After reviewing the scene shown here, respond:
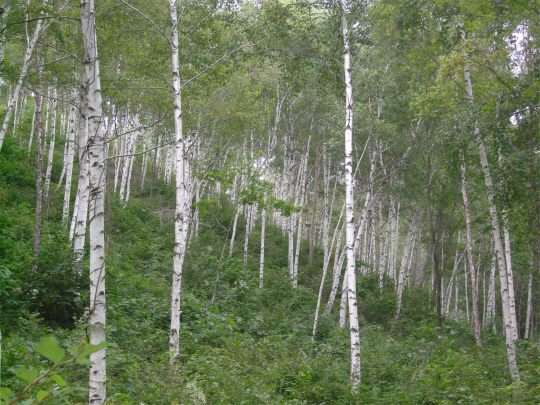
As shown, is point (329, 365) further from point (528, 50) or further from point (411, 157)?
point (411, 157)

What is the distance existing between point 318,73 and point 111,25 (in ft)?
16.4

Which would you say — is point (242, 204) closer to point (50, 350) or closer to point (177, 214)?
point (177, 214)

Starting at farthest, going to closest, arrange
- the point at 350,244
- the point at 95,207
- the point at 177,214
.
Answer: the point at 350,244, the point at 177,214, the point at 95,207

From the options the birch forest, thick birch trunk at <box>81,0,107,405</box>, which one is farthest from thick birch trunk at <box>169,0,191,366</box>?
thick birch trunk at <box>81,0,107,405</box>

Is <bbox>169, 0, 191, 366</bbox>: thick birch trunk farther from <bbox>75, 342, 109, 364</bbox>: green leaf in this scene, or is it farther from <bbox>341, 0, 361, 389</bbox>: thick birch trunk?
<bbox>75, 342, 109, 364</bbox>: green leaf

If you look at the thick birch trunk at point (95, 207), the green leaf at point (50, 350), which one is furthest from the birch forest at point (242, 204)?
the green leaf at point (50, 350)

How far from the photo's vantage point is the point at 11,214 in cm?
1286

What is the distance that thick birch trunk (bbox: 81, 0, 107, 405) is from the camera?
3719 millimetres

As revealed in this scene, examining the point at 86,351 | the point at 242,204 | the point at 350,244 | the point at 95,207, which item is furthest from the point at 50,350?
the point at 242,204

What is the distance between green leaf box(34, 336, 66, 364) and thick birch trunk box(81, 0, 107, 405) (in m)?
2.67

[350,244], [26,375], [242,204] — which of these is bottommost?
[26,375]

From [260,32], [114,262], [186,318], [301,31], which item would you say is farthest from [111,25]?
[186,318]

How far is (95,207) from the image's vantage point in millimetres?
4051

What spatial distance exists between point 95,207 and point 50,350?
3.14 metres
